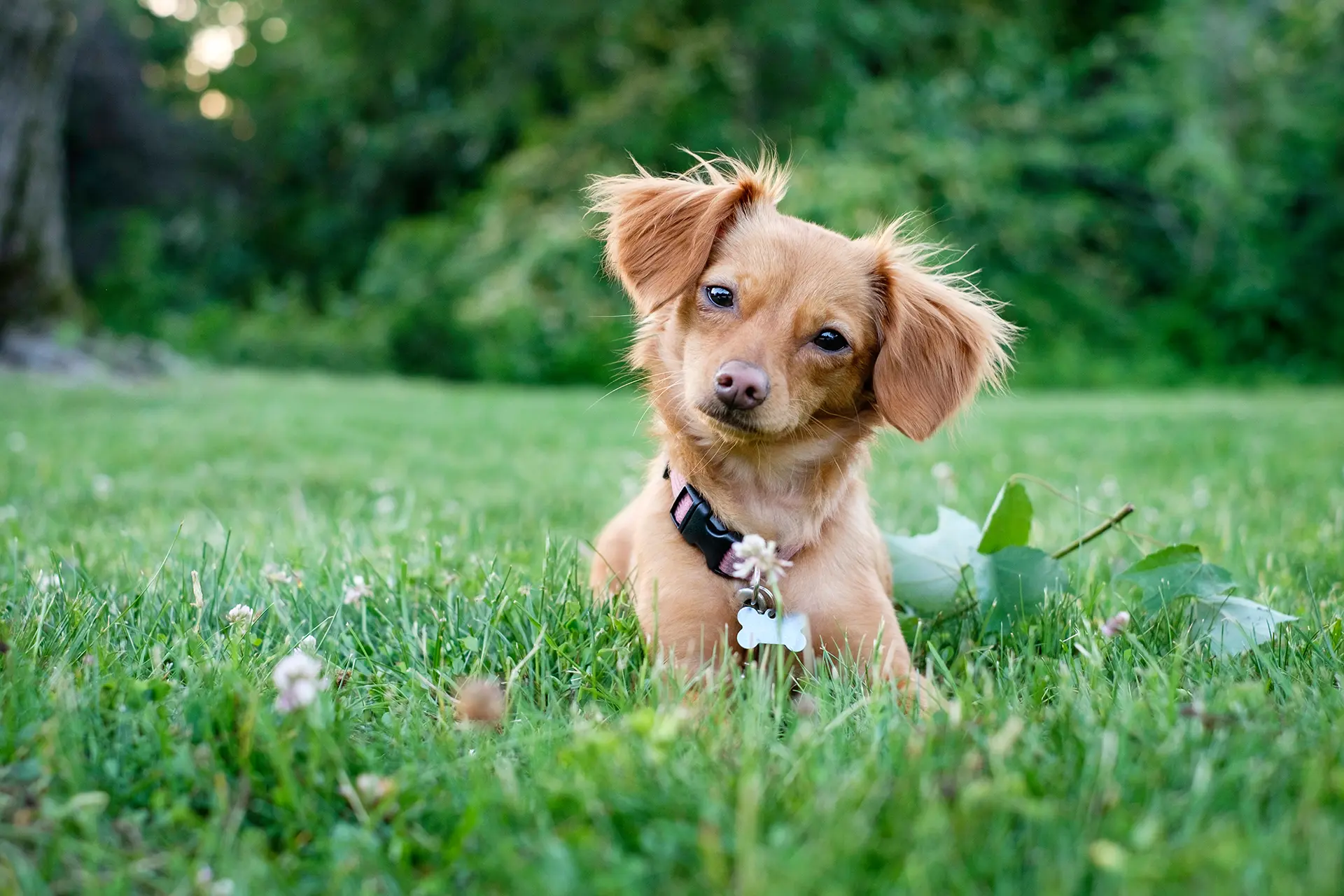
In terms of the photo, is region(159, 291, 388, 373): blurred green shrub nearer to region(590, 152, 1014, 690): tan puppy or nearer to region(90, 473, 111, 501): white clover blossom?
region(90, 473, 111, 501): white clover blossom

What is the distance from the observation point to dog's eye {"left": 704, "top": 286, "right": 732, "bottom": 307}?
2.54 metres

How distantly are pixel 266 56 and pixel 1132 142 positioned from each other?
14.7m

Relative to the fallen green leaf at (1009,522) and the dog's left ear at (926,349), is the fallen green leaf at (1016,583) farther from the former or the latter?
the dog's left ear at (926,349)

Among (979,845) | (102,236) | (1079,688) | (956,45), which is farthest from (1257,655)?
(102,236)

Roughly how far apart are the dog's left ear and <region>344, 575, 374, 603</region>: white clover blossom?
4.13ft

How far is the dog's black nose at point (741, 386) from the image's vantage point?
87.7 inches

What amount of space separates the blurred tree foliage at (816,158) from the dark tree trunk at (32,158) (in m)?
4.45

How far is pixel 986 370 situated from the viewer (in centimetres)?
268

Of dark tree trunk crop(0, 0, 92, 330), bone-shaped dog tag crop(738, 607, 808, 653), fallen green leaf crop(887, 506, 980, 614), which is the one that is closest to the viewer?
bone-shaped dog tag crop(738, 607, 808, 653)

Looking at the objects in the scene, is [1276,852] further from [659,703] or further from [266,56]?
[266,56]

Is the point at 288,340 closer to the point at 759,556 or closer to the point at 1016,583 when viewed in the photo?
the point at 1016,583

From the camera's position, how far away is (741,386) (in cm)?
222

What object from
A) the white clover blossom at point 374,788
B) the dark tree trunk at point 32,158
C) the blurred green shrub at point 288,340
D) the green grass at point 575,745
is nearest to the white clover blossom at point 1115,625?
the green grass at point 575,745

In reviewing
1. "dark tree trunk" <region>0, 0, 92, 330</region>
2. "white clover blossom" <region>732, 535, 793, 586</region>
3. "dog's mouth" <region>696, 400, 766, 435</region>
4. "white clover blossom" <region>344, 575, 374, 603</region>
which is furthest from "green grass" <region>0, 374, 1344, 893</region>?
"dark tree trunk" <region>0, 0, 92, 330</region>
